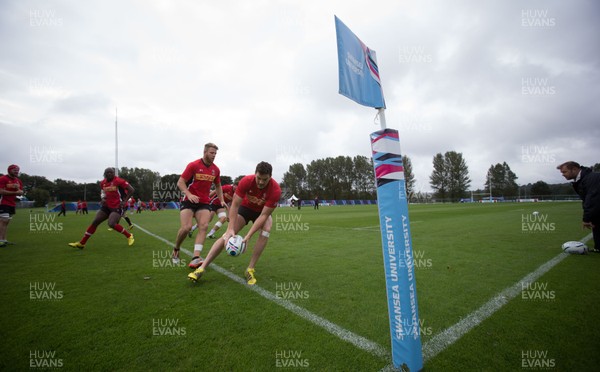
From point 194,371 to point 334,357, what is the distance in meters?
1.30

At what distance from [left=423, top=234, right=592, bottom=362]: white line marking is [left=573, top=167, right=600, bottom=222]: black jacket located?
11.0ft

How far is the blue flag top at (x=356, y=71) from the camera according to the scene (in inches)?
94.4

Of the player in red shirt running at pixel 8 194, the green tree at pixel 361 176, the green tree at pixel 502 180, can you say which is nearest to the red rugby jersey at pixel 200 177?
the player in red shirt running at pixel 8 194

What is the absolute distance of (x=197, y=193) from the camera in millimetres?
5953

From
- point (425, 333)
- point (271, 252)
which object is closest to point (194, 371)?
point (425, 333)

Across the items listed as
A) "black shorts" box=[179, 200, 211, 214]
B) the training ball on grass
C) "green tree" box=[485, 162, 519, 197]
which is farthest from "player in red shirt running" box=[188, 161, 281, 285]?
"green tree" box=[485, 162, 519, 197]

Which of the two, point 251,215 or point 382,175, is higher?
point 382,175

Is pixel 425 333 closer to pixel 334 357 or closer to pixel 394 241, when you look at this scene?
pixel 334 357

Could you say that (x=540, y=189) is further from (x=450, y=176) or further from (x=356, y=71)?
(x=356, y=71)

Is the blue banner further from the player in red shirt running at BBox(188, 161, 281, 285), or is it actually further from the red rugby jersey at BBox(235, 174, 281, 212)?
the red rugby jersey at BBox(235, 174, 281, 212)

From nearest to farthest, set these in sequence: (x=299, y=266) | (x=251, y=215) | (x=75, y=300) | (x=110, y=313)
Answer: (x=110, y=313) < (x=75, y=300) < (x=251, y=215) < (x=299, y=266)

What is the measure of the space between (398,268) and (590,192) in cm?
749

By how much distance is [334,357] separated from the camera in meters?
2.42

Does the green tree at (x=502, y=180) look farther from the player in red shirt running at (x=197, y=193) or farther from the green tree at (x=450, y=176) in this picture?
the player in red shirt running at (x=197, y=193)
